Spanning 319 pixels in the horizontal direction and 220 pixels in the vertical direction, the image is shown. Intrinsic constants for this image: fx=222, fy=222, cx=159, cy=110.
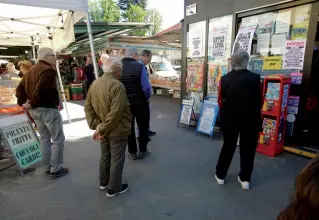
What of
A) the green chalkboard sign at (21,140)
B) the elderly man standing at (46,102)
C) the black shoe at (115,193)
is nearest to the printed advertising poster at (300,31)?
the black shoe at (115,193)

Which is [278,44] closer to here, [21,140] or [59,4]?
[59,4]

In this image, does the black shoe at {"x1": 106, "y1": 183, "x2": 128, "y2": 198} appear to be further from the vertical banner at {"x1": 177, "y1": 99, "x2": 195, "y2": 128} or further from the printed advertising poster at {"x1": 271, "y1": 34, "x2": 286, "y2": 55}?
the printed advertising poster at {"x1": 271, "y1": 34, "x2": 286, "y2": 55}

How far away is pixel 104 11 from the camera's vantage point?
90.6 feet

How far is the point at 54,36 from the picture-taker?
212 inches

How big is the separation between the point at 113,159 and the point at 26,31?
486cm

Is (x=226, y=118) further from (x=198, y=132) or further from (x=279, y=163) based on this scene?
(x=198, y=132)

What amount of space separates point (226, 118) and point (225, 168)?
0.69m

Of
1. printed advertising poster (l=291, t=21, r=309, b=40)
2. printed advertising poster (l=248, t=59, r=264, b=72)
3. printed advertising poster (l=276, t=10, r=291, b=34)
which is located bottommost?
printed advertising poster (l=248, t=59, r=264, b=72)

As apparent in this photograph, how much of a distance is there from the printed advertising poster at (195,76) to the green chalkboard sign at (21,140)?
3.63 m

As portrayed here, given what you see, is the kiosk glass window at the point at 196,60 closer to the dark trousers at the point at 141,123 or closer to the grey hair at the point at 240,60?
the dark trousers at the point at 141,123

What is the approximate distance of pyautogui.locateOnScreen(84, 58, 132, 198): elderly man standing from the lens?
246 centimetres

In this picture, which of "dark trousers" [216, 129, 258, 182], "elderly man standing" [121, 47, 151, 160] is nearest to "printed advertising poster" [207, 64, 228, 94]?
"elderly man standing" [121, 47, 151, 160]

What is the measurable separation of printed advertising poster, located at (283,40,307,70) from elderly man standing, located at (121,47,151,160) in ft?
7.88

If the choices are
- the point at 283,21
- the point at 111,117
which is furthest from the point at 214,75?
the point at 111,117
